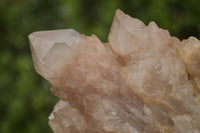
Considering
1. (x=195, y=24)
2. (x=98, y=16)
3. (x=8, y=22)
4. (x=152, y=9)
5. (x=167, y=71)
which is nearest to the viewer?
(x=167, y=71)

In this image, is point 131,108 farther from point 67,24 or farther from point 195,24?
point 67,24

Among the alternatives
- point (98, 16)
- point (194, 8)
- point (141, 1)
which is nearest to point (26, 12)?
point (98, 16)

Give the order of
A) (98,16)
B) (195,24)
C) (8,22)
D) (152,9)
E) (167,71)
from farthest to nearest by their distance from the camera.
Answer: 1. (8,22)
2. (98,16)
3. (152,9)
4. (195,24)
5. (167,71)

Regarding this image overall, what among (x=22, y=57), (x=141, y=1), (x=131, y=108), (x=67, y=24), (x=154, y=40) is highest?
(x=154, y=40)

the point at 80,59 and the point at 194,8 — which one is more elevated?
the point at 80,59
